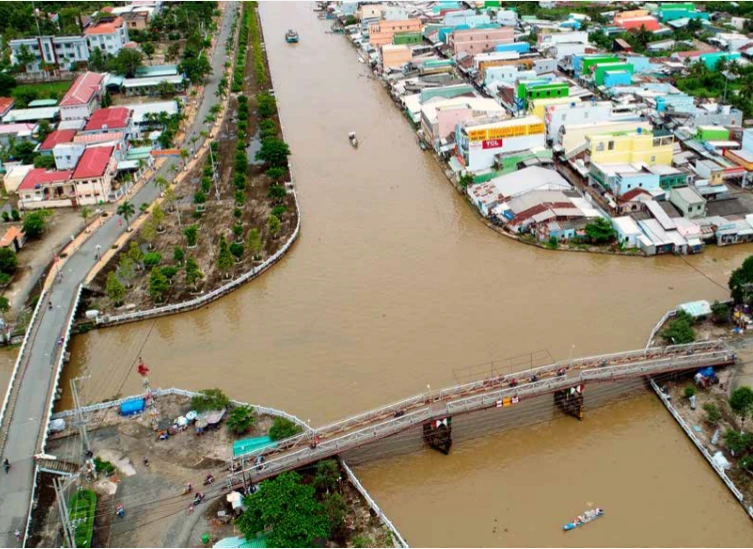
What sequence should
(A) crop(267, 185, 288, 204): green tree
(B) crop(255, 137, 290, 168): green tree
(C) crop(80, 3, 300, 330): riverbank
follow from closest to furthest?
(C) crop(80, 3, 300, 330): riverbank < (A) crop(267, 185, 288, 204): green tree < (B) crop(255, 137, 290, 168): green tree

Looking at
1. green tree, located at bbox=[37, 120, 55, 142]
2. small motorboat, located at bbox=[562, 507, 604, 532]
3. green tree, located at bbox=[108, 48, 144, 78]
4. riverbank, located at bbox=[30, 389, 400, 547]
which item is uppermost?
green tree, located at bbox=[108, 48, 144, 78]

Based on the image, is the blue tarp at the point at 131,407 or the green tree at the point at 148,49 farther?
the green tree at the point at 148,49

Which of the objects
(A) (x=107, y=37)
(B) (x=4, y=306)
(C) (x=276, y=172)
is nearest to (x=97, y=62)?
(A) (x=107, y=37)

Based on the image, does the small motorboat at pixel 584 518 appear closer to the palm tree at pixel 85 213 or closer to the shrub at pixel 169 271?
the shrub at pixel 169 271

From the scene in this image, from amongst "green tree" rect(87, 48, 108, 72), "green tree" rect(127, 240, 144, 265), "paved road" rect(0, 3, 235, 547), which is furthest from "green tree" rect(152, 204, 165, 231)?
"green tree" rect(87, 48, 108, 72)

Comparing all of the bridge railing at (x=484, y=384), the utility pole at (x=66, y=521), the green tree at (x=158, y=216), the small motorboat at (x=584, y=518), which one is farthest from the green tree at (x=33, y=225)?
the small motorboat at (x=584, y=518)

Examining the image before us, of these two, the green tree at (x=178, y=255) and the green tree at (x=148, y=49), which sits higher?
the green tree at (x=148, y=49)

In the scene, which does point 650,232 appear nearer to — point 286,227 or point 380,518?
point 286,227

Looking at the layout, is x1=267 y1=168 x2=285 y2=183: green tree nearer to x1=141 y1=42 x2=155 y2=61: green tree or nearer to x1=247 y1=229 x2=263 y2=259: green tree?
x1=247 y1=229 x2=263 y2=259: green tree
